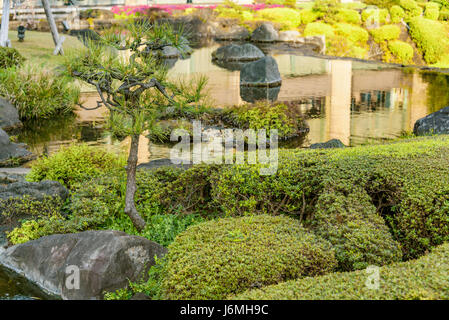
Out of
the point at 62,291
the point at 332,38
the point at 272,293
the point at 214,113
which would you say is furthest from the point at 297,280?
the point at 332,38

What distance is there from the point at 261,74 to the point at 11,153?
9.76 metres

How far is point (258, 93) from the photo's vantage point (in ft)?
52.7

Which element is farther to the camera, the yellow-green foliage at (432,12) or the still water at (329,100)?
the yellow-green foliage at (432,12)

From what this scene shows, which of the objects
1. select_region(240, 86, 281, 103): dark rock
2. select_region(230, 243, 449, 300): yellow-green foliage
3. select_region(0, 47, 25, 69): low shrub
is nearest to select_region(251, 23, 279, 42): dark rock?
select_region(240, 86, 281, 103): dark rock

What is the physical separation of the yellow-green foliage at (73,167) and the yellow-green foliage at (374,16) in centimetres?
2864

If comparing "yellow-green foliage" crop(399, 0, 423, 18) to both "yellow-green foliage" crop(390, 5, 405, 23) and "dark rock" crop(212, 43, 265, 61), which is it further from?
"dark rock" crop(212, 43, 265, 61)

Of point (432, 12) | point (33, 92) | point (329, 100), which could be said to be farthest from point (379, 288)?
point (432, 12)

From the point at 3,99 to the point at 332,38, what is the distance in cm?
2198

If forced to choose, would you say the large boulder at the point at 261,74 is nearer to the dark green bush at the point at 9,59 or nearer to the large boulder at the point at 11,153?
the dark green bush at the point at 9,59

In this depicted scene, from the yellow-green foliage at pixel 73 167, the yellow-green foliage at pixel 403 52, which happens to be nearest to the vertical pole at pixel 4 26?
the yellow-green foliage at pixel 73 167

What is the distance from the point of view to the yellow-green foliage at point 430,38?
92.9 ft

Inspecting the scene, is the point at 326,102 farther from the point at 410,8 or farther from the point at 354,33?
the point at 410,8

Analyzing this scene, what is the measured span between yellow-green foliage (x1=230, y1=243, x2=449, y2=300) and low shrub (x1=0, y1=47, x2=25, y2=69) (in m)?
14.3

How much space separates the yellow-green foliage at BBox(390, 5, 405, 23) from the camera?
1266 inches
